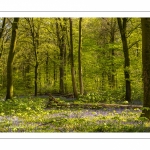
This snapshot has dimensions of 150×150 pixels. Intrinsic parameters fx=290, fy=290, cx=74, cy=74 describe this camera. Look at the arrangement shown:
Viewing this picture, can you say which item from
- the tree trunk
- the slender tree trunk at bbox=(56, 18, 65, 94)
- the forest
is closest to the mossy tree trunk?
the forest

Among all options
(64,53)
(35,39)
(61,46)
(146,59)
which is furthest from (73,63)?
(146,59)

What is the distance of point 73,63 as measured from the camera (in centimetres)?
1823

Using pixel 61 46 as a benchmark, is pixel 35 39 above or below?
above

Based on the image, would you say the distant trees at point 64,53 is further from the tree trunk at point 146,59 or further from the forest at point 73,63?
the tree trunk at point 146,59

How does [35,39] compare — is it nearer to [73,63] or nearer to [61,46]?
[61,46]

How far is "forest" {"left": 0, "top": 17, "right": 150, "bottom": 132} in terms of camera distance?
47.6 feet

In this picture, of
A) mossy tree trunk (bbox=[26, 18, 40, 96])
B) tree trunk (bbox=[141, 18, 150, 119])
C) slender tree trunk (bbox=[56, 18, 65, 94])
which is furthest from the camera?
slender tree trunk (bbox=[56, 18, 65, 94])

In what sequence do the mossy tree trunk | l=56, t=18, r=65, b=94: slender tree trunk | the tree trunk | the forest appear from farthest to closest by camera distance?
Answer: l=56, t=18, r=65, b=94: slender tree trunk → the mossy tree trunk → the forest → the tree trunk

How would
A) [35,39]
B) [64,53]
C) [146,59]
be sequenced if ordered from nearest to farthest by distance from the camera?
[146,59]
[35,39]
[64,53]

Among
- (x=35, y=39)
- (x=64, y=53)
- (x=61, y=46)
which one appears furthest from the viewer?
(x=64, y=53)

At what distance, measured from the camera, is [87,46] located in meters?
22.7

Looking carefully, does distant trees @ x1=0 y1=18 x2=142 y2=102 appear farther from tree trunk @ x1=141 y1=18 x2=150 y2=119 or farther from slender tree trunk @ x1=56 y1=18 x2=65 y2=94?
tree trunk @ x1=141 y1=18 x2=150 y2=119

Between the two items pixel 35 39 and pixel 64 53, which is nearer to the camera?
pixel 35 39
